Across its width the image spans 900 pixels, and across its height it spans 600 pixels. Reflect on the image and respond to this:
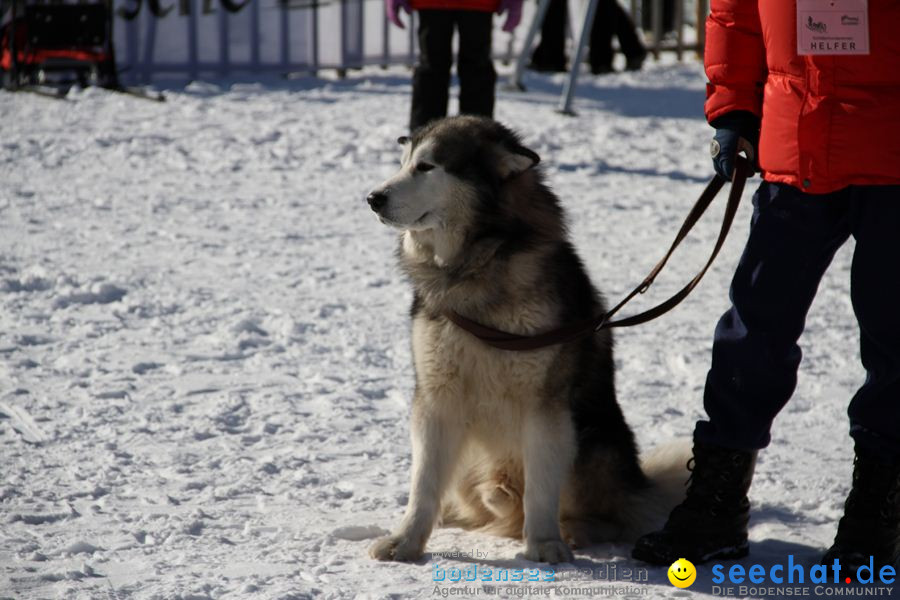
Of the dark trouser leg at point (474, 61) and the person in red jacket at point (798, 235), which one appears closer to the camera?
the person in red jacket at point (798, 235)

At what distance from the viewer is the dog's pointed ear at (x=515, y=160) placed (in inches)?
106

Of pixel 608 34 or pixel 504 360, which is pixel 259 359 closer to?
pixel 504 360

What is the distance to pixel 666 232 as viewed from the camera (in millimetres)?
6055

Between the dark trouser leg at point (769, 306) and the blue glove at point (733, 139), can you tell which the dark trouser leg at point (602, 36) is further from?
the dark trouser leg at point (769, 306)

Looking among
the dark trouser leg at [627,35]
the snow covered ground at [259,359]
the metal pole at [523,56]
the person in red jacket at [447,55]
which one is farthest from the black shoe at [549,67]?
the person in red jacket at [447,55]

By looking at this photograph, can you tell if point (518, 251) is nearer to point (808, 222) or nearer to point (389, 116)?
point (808, 222)

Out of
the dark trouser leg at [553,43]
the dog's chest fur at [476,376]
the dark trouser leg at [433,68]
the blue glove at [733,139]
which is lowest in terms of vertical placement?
the dog's chest fur at [476,376]

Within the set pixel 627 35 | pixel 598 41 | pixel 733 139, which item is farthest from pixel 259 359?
pixel 627 35

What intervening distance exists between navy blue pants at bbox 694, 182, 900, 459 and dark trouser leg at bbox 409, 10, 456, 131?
13.5 feet

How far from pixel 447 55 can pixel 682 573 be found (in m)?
4.50

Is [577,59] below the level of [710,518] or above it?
above

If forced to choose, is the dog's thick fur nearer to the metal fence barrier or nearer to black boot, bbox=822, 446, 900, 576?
black boot, bbox=822, 446, 900, 576

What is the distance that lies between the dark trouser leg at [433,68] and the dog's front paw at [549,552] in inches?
163

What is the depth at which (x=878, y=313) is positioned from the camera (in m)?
2.39
